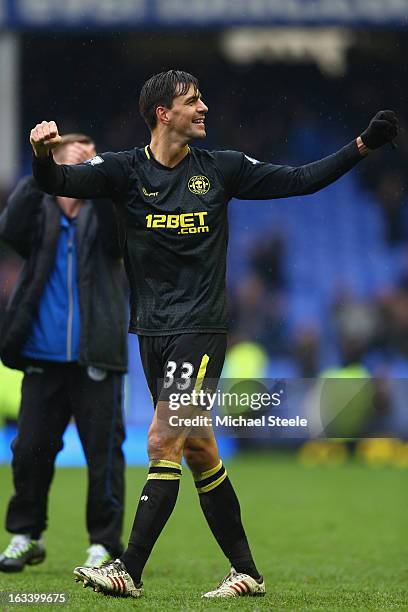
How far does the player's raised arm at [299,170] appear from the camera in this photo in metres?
4.95

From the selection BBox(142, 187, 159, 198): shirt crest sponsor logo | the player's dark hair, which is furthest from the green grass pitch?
the player's dark hair

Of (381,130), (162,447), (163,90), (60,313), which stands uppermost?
(163,90)

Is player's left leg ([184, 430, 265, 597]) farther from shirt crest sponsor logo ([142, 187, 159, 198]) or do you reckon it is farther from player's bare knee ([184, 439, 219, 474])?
shirt crest sponsor logo ([142, 187, 159, 198])

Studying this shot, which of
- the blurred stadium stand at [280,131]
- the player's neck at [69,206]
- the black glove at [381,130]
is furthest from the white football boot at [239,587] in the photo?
the blurred stadium stand at [280,131]

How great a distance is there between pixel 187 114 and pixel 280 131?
13917mm

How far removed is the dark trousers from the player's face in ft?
5.85

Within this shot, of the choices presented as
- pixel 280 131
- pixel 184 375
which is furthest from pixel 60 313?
pixel 280 131

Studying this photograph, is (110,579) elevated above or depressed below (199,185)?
below

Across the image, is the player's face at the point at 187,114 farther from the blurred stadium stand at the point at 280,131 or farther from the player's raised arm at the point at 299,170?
the blurred stadium stand at the point at 280,131

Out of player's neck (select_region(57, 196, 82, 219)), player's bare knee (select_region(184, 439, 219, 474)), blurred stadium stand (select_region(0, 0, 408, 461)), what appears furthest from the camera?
blurred stadium stand (select_region(0, 0, 408, 461))

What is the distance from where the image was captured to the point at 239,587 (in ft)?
16.4

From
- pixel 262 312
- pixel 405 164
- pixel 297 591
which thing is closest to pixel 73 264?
pixel 297 591

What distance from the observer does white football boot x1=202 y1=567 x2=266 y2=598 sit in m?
4.97

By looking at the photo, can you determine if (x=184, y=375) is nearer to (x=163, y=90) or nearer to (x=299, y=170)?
(x=299, y=170)
